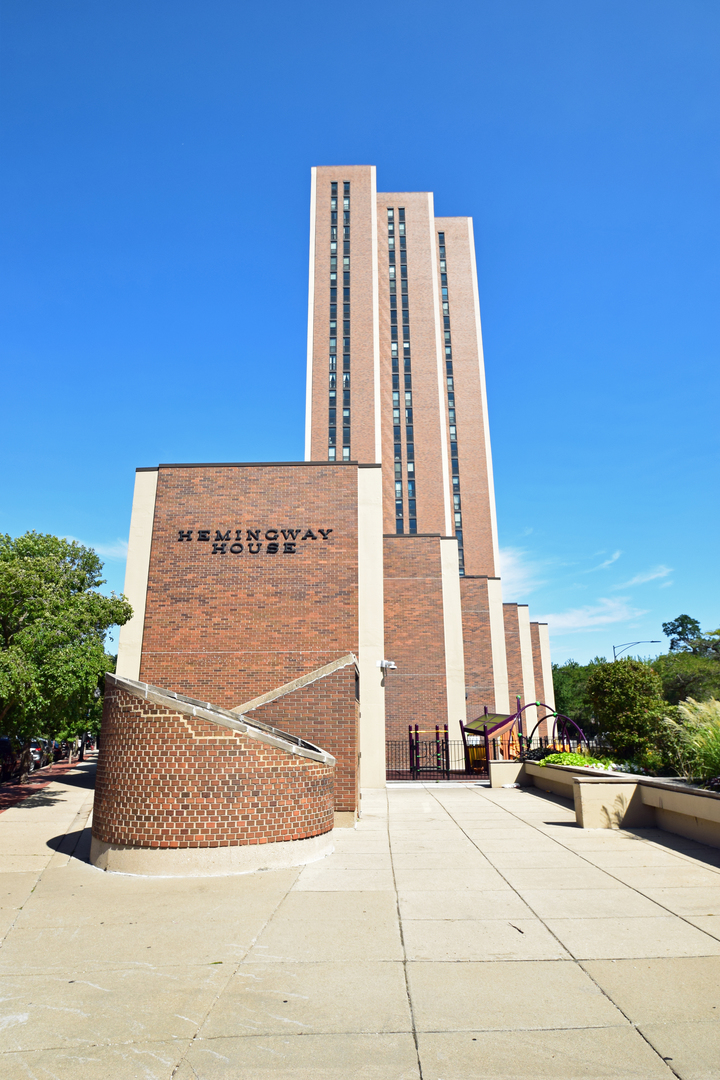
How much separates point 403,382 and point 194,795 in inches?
2542

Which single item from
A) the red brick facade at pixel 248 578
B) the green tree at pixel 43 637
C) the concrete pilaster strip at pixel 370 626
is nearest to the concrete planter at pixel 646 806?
the concrete pilaster strip at pixel 370 626

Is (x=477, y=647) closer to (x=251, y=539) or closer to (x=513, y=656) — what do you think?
(x=513, y=656)

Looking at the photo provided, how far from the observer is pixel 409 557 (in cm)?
3309

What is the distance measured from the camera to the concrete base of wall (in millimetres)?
8516

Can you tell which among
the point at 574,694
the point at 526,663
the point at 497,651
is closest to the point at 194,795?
the point at 497,651

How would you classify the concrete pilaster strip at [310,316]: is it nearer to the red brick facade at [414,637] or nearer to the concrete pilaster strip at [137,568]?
the red brick facade at [414,637]

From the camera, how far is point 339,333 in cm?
6625

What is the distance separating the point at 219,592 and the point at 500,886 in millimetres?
15386

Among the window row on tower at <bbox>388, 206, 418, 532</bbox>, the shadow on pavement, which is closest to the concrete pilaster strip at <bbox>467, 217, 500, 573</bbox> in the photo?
the window row on tower at <bbox>388, 206, 418, 532</bbox>

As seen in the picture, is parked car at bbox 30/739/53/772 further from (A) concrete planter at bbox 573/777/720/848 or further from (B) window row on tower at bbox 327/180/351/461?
(B) window row on tower at bbox 327/180/351/461

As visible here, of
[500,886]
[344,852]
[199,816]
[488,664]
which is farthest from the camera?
[488,664]

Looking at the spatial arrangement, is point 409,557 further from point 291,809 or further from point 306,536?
point 291,809

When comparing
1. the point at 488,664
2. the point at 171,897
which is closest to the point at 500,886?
the point at 171,897

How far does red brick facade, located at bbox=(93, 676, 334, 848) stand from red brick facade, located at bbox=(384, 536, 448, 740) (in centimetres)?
2288
